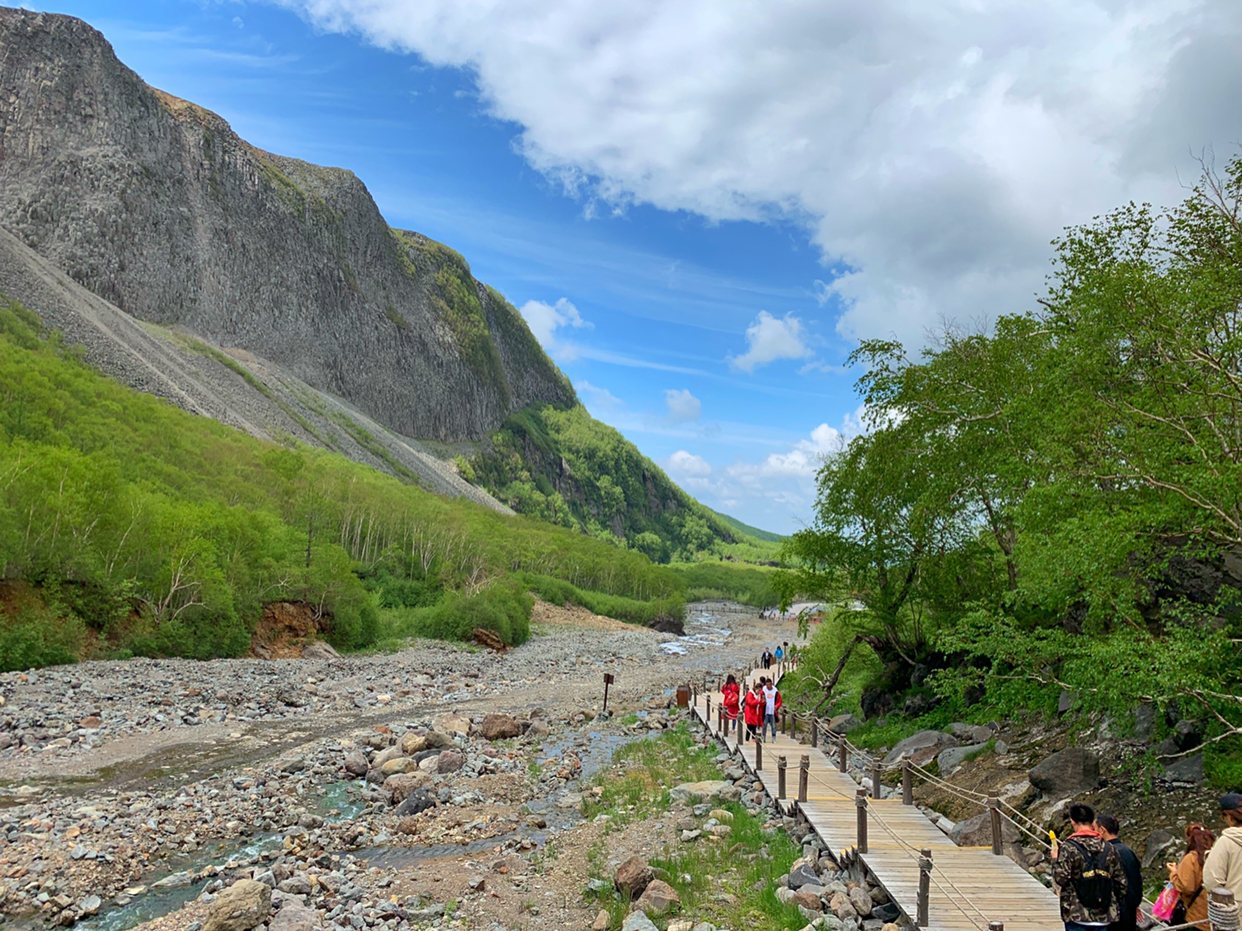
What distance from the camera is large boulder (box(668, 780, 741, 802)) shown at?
16.3 m

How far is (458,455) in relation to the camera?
18112 cm

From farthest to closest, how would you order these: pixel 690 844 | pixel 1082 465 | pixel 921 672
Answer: pixel 921 672
pixel 690 844
pixel 1082 465

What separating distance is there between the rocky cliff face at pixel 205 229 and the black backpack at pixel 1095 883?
4933 inches

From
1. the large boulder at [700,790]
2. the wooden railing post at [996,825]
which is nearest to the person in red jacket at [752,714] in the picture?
the large boulder at [700,790]

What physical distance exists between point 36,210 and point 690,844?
4879 inches

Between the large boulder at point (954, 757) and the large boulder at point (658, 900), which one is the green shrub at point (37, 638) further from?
the large boulder at point (954, 757)

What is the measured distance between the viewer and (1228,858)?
20.5 ft

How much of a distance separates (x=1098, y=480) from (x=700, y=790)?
34.0 feet

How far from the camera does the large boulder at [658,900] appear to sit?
10281 mm

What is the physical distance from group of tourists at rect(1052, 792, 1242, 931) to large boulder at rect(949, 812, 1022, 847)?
4559 millimetres

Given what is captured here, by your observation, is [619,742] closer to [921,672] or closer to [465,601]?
[921,672]

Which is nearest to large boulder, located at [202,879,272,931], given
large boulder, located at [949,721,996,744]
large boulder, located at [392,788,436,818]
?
large boulder, located at [392,788,436,818]

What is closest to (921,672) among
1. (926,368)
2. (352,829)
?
(926,368)

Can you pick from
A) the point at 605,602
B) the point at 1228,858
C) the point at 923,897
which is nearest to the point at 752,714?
the point at 923,897
